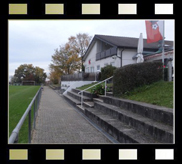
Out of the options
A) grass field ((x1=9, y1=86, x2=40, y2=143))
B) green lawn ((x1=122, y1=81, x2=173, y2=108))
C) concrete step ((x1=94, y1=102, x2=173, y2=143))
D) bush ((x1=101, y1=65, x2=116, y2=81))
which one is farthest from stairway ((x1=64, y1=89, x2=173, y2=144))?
bush ((x1=101, y1=65, x2=116, y2=81))

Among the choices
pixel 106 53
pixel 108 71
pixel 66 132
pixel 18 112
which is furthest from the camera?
pixel 106 53

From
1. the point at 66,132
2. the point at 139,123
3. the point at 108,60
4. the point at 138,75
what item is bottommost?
the point at 66,132

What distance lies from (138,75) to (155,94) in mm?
1406

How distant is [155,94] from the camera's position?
268 inches

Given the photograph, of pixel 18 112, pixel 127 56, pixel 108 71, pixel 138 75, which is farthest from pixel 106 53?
pixel 18 112

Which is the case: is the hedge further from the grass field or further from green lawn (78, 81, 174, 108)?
the grass field

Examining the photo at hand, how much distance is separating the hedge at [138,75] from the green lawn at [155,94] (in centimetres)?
24

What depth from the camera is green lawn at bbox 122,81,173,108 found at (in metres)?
5.94

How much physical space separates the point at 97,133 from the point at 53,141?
4.61 ft

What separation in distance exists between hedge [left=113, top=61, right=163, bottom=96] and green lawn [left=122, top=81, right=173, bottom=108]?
9.5 inches

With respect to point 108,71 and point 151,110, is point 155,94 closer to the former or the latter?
point 151,110

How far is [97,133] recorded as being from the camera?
606 centimetres

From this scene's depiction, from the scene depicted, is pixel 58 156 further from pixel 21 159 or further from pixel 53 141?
pixel 53 141

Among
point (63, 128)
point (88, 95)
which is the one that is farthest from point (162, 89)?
point (88, 95)
